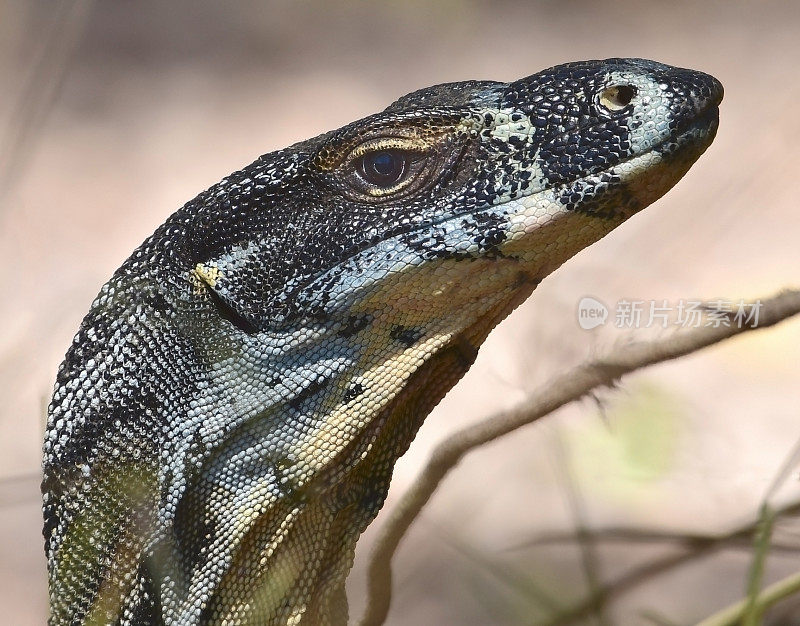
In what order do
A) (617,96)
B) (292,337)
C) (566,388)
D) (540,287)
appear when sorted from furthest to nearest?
(540,287) → (566,388) → (292,337) → (617,96)

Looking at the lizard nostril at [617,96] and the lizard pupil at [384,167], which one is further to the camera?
the lizard pupil at [384,167]

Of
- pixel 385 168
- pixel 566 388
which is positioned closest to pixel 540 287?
pixel 566 388

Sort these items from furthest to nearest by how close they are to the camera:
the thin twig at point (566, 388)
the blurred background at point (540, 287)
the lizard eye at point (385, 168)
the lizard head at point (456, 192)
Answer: the blurred background at point (540, 287) < the thin twig at point (566, 388) < the lizard eye at point (385, 168) < the lizard head at point (456, 192)

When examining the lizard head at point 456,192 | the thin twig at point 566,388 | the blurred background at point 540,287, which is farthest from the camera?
the blurred background at point 540,287

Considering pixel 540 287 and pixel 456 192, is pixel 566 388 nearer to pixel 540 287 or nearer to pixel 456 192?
pixel 456 192

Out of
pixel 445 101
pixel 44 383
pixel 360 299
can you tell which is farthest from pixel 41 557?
pixel 445 101

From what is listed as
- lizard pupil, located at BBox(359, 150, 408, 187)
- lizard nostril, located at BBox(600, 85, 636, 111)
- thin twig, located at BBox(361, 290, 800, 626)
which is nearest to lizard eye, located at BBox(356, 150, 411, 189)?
lizard pupil, located at BBox(359, 150, 408, 187)

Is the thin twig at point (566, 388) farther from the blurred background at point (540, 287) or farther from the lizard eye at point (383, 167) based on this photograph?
the lizard eye at point (383, 167)

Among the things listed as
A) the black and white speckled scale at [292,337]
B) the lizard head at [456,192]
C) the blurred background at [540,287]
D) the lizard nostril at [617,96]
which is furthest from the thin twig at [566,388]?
the lizard nostril at [617,96]
